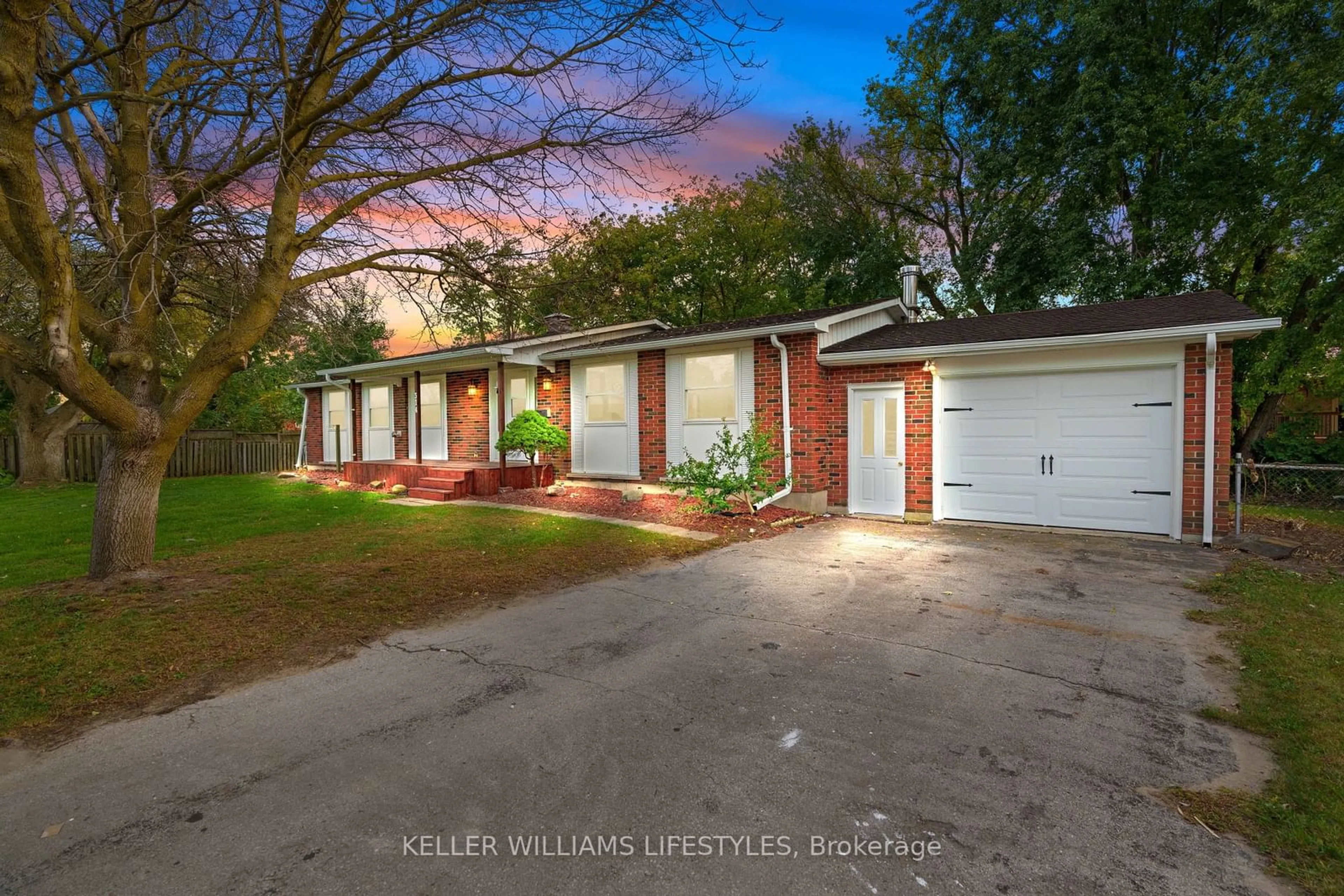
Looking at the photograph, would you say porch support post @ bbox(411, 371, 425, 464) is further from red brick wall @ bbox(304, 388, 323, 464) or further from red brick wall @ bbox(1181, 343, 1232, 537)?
red brick wall @ bbox(1181, 343, 1232, 537)

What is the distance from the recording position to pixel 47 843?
7.15 ft

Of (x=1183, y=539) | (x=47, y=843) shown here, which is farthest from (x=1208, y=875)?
(x=1183, y=539)

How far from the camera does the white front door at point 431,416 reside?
606 inches

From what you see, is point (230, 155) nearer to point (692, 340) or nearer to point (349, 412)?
point (692, 340)

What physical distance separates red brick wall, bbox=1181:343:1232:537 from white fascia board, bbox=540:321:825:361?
191 inches

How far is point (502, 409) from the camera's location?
13.2 meters

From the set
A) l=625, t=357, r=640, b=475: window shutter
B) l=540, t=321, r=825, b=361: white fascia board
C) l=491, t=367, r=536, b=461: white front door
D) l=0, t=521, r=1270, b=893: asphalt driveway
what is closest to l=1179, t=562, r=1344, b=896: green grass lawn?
l=0, t=521, r=1270, b=893: asphalt driveway

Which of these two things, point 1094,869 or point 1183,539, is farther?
point 1183,539

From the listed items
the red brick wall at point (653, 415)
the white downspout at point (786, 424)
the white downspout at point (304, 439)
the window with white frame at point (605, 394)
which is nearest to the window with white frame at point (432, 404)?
the window with white frame at point (605, 394)

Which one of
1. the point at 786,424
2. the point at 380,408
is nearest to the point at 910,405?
the point at 786,424

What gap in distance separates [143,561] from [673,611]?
5.05 meters

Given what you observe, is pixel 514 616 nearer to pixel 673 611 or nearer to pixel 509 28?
pixel 673 611

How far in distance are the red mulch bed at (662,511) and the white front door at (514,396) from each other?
2010 millimetres

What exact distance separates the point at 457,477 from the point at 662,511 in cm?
482
